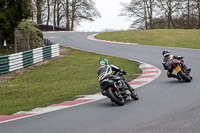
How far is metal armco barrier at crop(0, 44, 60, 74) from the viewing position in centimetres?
1927

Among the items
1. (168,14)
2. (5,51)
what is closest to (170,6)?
(168,14)

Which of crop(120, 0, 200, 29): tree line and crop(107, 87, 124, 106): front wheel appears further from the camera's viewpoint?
crop(120, 0, 200, 29): tree line

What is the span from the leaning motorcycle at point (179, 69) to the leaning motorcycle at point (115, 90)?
11.2 feet

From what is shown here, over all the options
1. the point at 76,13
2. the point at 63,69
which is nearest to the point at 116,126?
the point at 63,69

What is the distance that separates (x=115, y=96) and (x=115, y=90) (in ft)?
0.79

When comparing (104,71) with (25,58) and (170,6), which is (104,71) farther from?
(170,6)

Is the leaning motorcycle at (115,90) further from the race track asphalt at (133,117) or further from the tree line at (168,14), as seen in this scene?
the tree line at (168,14)

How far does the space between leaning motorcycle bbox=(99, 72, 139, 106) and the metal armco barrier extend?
11054 millimetres

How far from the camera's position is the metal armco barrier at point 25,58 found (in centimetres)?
1927

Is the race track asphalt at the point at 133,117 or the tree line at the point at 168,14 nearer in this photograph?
the race track asphalt at the point at 133,117

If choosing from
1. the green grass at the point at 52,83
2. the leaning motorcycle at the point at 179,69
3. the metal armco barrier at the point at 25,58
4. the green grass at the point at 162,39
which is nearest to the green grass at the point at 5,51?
the metal armco barrier at the point at 25,58

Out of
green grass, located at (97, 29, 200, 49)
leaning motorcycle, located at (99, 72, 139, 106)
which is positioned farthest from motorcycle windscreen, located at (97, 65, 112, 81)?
green grass, located at (97, 29, 200, 49)

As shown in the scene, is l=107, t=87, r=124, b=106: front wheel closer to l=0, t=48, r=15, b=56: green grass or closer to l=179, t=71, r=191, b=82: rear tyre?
l=179, t=71, r=191, b=82: rear tyre

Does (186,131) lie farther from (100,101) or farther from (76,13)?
(76,13)
